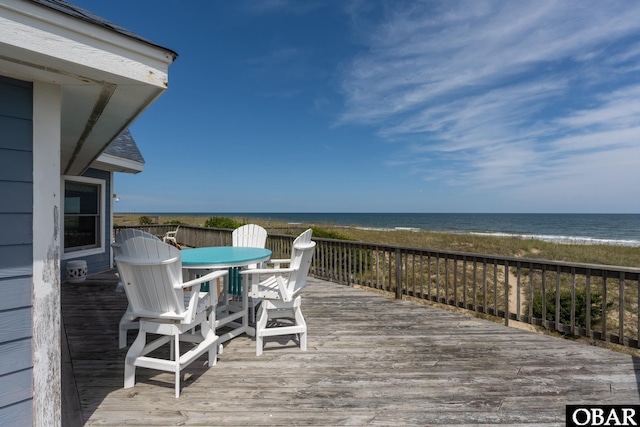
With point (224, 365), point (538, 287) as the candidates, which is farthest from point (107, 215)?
point (538, 287)

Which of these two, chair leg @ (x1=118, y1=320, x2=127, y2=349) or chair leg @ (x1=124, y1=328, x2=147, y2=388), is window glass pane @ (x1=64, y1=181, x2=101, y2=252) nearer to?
chair leg @ (x1=118, y1=320, x2=127, y2=349)

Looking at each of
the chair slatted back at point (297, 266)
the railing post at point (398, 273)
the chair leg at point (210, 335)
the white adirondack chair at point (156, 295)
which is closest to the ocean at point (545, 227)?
the railing post at point (398, 273)

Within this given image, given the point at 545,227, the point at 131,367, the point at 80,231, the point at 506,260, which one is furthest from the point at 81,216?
the point at 545,227

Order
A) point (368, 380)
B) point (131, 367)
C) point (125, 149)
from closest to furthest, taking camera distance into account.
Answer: point (131, 367)
point (368, 380)
point (125, 149)

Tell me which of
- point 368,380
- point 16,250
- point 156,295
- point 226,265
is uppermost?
point 16,250

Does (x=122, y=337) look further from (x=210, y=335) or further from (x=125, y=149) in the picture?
(x=125, y=149)

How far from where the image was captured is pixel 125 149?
256 inches

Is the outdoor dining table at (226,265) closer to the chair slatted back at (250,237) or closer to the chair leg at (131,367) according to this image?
the chair leg at (131,367)

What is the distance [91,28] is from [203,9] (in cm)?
862

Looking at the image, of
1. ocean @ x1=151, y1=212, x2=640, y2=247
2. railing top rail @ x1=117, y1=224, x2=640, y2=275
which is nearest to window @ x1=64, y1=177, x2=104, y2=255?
railing top rail @ x1=117, y1=224, x2=640, y2=275

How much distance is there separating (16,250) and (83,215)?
5728mm

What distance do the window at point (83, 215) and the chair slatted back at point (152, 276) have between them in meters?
4.79

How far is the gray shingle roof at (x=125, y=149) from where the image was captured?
19.9ft

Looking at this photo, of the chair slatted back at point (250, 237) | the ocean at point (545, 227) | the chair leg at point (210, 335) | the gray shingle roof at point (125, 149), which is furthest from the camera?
the ocean at point (545, 227)
